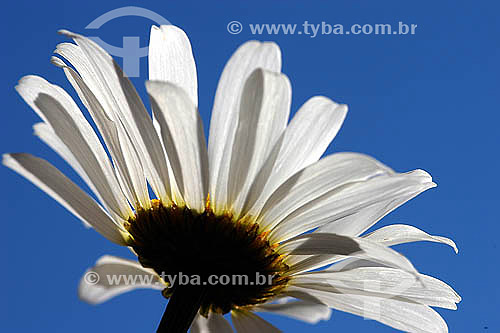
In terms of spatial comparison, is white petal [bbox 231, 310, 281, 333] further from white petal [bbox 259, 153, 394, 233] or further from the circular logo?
the circular logo

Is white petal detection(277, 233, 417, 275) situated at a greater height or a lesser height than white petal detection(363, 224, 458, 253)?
lesser

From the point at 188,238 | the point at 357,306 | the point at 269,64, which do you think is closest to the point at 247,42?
the point at 269,64

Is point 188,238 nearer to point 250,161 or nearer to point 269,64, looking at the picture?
point 250,161

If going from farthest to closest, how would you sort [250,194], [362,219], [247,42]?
[362,219] < [250,194] < [247,42]

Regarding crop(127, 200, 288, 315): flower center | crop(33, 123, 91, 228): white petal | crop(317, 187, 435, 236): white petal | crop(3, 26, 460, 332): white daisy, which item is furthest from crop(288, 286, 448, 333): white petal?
crop(33, 123, 91, 228): white petal

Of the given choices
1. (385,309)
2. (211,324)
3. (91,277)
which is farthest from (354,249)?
(91,277)

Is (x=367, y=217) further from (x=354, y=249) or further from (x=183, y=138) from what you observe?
(x=183, y=138)
